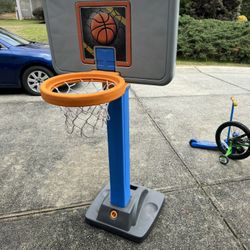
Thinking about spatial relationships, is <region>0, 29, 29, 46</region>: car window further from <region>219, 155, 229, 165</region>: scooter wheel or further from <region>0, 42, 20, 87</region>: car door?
<region>219, 155, 229, 165</region>: scooter wheel

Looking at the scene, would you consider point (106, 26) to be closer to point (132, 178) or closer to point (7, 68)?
point (132, 178)

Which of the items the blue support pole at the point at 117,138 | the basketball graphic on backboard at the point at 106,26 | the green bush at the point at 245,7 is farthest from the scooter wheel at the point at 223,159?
the green bush at the point at 245,7

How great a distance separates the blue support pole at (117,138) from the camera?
1.52 m

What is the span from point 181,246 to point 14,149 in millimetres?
2156

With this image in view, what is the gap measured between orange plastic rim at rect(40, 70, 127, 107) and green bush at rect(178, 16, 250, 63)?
803 centimetres

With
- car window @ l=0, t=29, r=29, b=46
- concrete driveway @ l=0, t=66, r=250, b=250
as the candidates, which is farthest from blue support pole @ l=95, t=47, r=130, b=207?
car window @ l=0, t=29, r=29, b=46

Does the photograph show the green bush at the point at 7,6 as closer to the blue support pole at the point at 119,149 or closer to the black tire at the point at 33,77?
the black tire at the point at 33,77

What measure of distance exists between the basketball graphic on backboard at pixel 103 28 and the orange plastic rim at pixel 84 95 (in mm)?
187

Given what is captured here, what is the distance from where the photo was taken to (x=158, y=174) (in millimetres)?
2574

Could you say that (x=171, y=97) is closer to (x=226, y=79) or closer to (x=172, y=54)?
(x=226, y=79)

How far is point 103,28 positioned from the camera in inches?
56.8

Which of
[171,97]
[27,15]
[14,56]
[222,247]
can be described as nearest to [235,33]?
[171,97]

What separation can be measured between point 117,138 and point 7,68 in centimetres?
365

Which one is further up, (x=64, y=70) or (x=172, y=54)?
(x=172, y=54)
